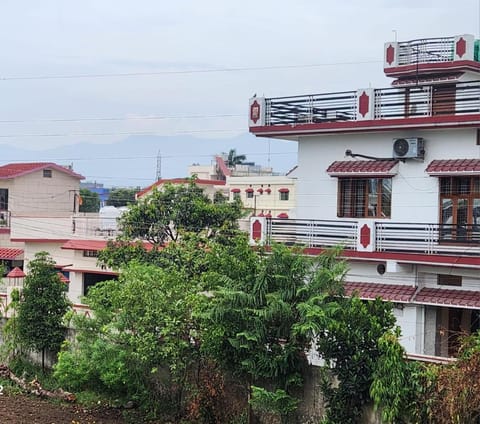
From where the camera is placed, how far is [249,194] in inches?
2229

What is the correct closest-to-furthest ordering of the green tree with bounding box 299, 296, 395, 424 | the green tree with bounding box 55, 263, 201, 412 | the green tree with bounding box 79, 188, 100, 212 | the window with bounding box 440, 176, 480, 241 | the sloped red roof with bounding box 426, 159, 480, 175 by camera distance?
the green tree with bounding box 299, 296, 395, 424 → the green tree with bounding box 55, 263, 201, 412 → the sloped red roof with bounding box 426, 159, 480, 175 → the window with bounding box 440, 176, 480, 241 → the green tree with bounding box 79, 188, 100, 212

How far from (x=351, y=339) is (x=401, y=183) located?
20.3ft

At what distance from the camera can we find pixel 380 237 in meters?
19.3

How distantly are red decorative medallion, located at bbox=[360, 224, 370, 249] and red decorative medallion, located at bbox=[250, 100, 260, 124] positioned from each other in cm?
449

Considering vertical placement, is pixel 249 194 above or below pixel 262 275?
above

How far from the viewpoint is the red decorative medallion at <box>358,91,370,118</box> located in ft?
65.3

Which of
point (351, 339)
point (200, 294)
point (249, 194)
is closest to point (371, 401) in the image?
point (351, 339)

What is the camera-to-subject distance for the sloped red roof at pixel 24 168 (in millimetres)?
43366

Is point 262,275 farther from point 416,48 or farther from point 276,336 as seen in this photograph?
point 416,48

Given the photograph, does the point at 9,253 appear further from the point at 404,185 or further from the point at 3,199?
the point at 404,185

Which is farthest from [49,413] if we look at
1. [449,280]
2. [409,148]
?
[409,148]

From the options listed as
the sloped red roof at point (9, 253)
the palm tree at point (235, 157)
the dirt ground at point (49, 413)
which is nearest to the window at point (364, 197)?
the dirt ground at point (49, 413)

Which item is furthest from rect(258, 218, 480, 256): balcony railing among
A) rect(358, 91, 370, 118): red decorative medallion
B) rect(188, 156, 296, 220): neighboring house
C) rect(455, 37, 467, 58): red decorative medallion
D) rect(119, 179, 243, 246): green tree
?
rect(188, 156, 296, 220): neighboring house

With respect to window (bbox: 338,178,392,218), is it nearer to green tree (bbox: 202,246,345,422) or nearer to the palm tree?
green tree (bbox: 202,246,345,422)
